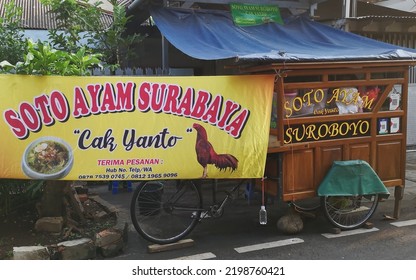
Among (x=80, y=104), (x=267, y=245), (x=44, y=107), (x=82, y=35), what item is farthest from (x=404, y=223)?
(x=82, y=35)

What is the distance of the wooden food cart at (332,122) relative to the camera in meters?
4.74

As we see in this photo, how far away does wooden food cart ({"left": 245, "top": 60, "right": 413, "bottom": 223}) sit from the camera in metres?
4.74

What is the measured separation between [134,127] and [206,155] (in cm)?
85

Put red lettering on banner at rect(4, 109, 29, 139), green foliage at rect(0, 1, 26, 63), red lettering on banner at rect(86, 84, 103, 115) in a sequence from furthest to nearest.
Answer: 1. green foliage at rect(0, 1, 26, 63)
2. red lettering on banner at rect(86, 84, 103, 115)
3. red lettering on banner at rect(4, 109, 29, 139)

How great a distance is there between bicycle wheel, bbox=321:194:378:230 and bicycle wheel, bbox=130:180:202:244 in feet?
5.54

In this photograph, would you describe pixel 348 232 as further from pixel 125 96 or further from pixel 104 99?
pixel 104 99

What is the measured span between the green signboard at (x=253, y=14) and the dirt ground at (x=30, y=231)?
3.99m

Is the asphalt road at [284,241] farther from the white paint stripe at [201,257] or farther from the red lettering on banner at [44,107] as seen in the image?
the red lettering on banner at [44,107]

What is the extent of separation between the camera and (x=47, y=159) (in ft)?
13.5

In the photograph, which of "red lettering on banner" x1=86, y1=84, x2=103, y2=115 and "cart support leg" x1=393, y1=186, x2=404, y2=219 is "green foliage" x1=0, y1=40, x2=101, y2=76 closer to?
"red lettering on banner" x1=86, y1=84, x2=103, y2=115

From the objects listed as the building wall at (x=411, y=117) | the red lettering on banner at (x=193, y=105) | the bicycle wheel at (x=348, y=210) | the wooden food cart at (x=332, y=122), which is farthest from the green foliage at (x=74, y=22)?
the building wall at (x=411, y=117)

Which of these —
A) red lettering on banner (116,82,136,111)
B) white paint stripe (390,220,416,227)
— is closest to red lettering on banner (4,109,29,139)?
red lettering on banner (116,82,136,111)

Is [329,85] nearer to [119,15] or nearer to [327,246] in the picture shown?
[327,246]

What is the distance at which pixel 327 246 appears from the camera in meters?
4.59
